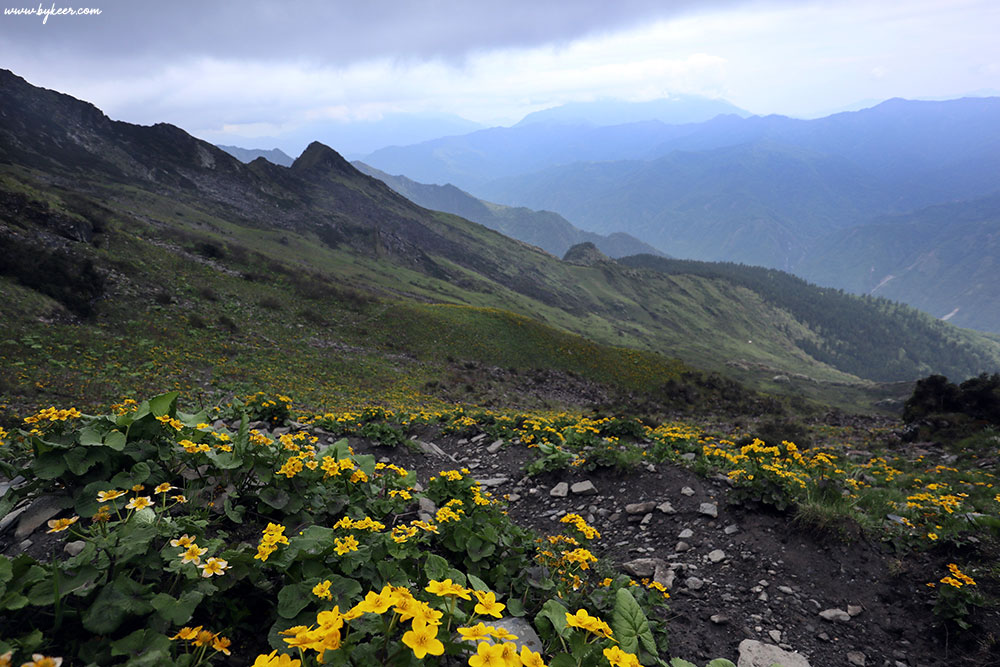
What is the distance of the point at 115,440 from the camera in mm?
3729

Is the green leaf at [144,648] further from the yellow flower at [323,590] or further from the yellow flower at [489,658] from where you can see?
the yellow flower at [489,658]

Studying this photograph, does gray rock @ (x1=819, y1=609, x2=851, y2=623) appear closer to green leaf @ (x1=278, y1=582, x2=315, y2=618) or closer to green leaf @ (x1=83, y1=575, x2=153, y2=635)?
green leaf @ (x1=278, y1=582, x2=315, y2=618)

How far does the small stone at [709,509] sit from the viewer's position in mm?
6645

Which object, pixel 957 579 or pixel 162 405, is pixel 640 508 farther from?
pixel 162 405

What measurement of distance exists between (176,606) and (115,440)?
6.21 feet

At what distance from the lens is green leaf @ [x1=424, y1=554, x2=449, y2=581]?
10.9 ft

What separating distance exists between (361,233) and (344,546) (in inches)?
4377

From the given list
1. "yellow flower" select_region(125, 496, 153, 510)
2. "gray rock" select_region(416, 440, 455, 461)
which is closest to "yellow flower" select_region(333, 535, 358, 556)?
"yellow flower" select_region(125, 496, 153, 510)

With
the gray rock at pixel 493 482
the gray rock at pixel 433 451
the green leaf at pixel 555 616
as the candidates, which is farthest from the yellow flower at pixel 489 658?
the gray rock at pixel 433 451

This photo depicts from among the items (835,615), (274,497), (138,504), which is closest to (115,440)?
(138,504)

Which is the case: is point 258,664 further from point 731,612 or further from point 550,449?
point 550,449

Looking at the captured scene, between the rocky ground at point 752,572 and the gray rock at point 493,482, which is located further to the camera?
the gray rock at point 493,482

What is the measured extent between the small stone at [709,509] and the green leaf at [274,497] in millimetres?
5826

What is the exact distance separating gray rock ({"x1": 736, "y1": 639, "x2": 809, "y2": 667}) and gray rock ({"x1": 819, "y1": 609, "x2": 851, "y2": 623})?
0.78 metres
